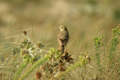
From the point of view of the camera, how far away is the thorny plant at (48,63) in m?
1.93

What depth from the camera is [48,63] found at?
78.4 inches

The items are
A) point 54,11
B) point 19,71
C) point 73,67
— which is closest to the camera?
point 73,67

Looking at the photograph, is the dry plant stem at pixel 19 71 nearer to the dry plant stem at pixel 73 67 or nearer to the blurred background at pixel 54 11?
the dry plant stem at pixel 73 67

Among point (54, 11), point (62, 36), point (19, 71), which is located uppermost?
point (54, 11)

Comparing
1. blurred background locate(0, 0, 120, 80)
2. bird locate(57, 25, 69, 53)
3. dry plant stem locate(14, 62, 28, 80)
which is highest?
blurred background locate(0, 0, 120, 80)

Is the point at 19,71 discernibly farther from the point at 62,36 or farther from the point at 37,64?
the point at 62,36

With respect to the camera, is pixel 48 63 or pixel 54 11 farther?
pixel 54 11

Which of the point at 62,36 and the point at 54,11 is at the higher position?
the point at 54,11

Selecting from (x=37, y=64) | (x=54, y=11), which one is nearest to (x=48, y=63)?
(x=37, y=64)

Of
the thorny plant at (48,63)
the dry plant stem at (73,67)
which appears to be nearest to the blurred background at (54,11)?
the thorny plant at (48,63)

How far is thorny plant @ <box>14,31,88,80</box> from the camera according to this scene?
76.1 inches

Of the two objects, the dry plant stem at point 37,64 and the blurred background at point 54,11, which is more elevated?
the blurred background at point 54,11

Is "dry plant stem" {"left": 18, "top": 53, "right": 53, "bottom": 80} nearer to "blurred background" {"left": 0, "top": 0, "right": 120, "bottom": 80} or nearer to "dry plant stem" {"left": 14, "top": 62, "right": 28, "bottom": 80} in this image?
"dry plant stem" {"left": 14, "top": 62, "right": 28, "bottom": 80}

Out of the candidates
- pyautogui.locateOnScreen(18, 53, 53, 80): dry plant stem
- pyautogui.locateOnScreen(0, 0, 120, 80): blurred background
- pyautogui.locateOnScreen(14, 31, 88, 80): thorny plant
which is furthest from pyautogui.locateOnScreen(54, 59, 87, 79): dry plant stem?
pyautogui.locateOnScreen(0, 0, 120, 80): blurred background
